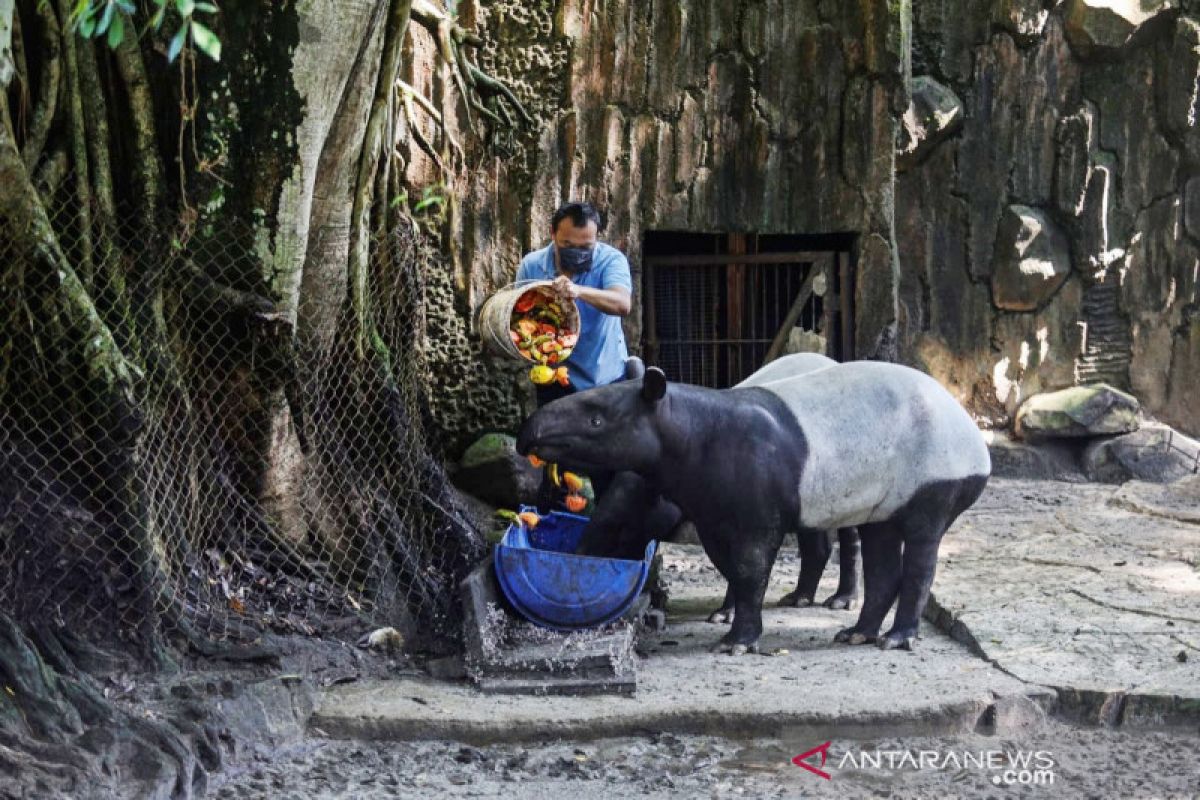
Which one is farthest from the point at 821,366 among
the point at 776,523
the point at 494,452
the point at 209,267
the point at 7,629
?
the point at 7,629

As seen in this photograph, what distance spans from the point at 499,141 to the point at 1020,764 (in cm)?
473

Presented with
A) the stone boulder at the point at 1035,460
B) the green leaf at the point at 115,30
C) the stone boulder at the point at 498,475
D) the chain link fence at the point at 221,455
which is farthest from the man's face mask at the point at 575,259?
the stone boulder at the point at 1035,460

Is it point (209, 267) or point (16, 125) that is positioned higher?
point (16, 125)

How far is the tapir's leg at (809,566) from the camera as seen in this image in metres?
6.99

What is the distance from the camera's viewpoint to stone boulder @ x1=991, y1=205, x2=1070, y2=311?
12.0m

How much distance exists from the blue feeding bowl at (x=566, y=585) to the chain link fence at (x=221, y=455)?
52 centimetres

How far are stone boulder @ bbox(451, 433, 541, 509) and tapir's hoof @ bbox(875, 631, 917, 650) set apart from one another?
8.14ft

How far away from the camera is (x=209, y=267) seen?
588cm

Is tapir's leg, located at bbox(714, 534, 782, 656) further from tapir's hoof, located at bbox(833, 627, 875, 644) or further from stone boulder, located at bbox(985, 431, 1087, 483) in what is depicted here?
stone boulder, located at bbox(985, 431, 1087, 483)

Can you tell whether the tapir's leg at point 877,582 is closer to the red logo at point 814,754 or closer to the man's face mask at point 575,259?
the red logo at point 814,754

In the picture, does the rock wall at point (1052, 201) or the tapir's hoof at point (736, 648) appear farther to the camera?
the rock wall at point (1052, 201)

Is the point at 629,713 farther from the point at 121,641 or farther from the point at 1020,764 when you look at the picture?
the point at 121,641

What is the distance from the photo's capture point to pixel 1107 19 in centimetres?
1205

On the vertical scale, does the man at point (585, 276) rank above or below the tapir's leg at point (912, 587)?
above
